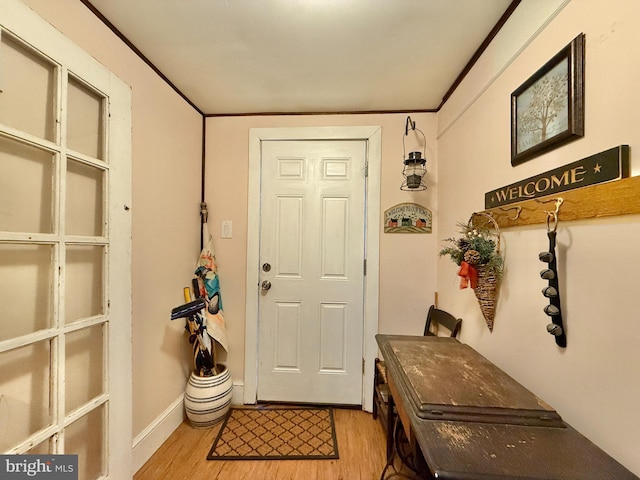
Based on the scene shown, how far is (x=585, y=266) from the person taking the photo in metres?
0.79

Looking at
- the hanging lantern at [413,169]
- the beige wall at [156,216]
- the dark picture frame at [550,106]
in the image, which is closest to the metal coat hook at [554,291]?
the dark picture frame at [550,106]

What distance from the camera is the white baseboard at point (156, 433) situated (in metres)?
1.43

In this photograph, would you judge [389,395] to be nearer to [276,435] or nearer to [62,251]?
[276,435]

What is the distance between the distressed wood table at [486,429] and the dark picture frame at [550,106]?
86cm

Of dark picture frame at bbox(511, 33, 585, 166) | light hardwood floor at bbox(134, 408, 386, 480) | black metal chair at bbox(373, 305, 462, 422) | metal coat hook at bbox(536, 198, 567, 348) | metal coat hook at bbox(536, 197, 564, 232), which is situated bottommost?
light hardwood floor at bbox(134, 408, 386, 480)

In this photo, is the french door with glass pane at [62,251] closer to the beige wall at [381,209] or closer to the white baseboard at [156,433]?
the white baseboard at [156,433]

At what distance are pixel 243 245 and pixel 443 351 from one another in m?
1.49

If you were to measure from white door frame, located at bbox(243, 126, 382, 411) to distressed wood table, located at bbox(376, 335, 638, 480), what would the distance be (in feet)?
2.84

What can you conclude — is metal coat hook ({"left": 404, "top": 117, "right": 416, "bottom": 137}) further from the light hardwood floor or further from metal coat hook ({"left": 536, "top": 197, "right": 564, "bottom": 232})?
the light hardwood floor

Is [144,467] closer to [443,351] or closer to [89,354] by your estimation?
[89,354]

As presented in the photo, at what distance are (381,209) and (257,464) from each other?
1745 mm

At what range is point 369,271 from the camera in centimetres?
199

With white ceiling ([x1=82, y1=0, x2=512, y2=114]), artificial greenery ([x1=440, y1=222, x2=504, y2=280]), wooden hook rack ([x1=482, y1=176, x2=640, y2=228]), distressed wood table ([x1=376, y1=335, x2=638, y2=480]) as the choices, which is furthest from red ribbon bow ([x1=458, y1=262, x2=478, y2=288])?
white ceiling ([x1=82, y1=0, x2=512, y2=114])

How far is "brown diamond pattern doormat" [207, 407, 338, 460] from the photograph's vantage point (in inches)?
60.6
